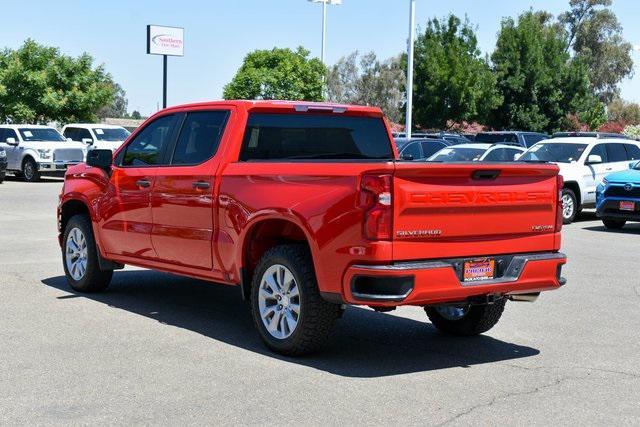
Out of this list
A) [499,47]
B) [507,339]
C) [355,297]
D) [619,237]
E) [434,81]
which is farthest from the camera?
[499,47]

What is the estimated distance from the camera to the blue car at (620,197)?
58.3 feet

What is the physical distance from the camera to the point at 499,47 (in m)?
55.4

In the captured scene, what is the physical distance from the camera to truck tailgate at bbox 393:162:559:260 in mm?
6469

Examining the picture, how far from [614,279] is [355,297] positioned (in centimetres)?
612

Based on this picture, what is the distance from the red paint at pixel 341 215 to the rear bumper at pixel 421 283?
1 centimetres

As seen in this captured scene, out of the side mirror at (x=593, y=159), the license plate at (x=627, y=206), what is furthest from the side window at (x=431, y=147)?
the license plate at (x=627, y=206)

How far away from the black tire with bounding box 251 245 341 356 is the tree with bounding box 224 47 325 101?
137 feet

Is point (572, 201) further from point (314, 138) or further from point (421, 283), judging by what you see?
point (421, 283)

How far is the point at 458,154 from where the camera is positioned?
22.2 meters

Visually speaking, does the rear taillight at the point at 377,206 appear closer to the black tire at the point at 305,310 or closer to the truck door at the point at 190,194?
the black tire at the point at 305,310

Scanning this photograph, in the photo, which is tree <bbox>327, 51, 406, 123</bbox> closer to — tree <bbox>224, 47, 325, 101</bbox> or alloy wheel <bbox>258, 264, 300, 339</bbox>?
tree <bbox>224, 47, 325, 101</bbox>

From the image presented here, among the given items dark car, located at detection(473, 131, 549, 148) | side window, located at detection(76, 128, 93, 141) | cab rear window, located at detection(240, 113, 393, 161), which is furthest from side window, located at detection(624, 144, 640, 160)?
side window, located at detection(76, 128, 93, 141)

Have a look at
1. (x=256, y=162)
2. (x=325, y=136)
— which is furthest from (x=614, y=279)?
(x=256, y=162)

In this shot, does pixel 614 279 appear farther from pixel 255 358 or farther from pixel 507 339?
pixel 255 358
